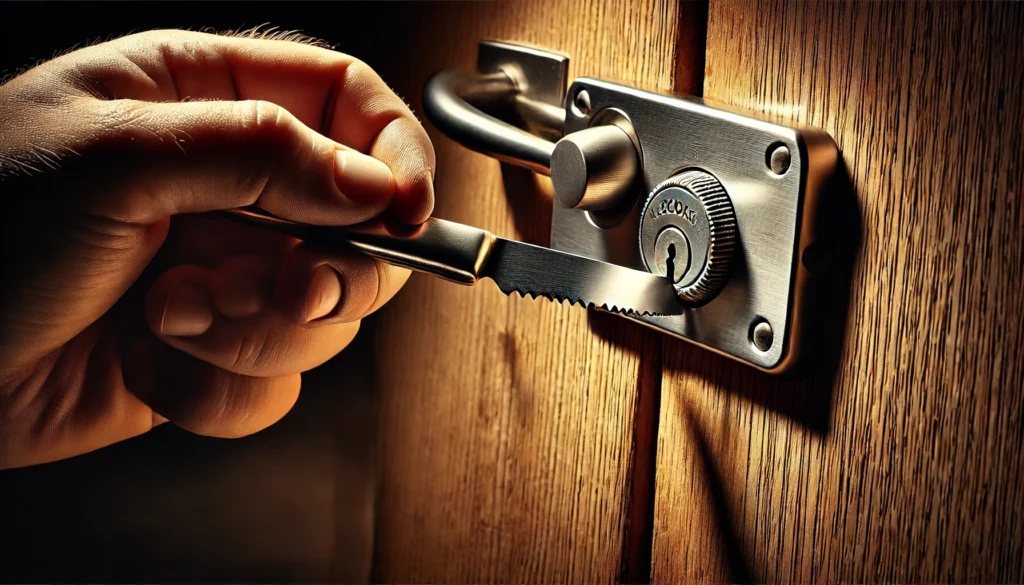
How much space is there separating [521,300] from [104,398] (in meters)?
0.30

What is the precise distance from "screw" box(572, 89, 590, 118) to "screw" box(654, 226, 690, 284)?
8 cm

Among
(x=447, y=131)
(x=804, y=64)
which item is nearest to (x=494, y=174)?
(x=447, y=131)

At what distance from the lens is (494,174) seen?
469 mm

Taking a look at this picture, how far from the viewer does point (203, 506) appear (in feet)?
2.47

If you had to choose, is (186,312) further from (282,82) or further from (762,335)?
(762,335)

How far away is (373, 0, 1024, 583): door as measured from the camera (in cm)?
25

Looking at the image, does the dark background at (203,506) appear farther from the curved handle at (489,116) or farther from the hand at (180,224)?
the curved handle at (489,116)

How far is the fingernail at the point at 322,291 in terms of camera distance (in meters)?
0.45

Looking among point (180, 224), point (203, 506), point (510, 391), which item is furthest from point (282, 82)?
point (203, 506)

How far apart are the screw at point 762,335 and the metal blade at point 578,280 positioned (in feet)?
0.12

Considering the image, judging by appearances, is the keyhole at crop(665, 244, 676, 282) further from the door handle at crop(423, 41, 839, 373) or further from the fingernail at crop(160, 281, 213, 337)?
the fingernail at crop(160, 281, 213, 337)

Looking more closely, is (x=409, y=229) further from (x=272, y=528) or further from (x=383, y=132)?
(x=272, y=528)

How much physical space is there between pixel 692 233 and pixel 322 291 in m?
0.22

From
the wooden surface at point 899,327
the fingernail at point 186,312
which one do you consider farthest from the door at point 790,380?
the fingernail at point 186,312
